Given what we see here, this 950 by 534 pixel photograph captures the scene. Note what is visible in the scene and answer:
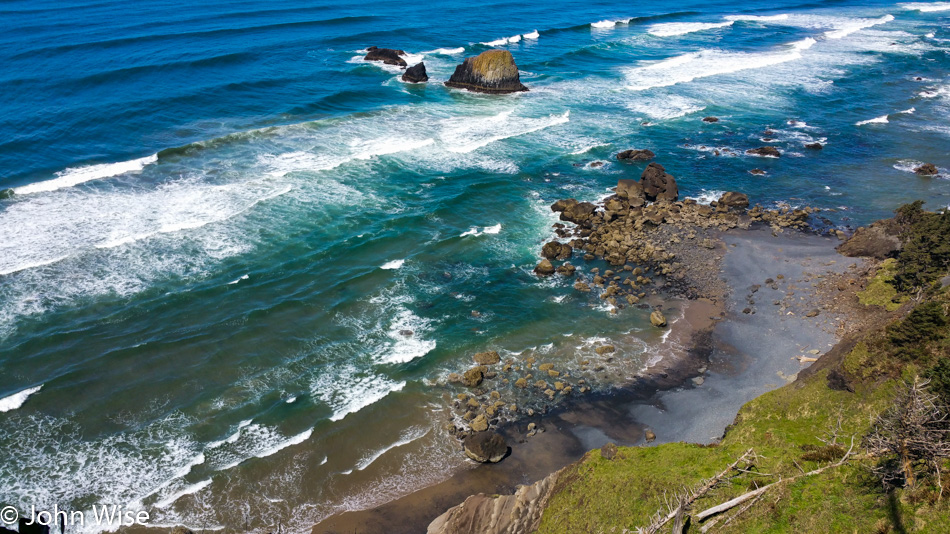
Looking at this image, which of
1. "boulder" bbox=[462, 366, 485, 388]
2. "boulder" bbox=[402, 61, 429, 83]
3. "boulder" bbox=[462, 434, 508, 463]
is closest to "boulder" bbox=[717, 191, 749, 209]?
"boulder" bbox=[462, 366, 485, 388]

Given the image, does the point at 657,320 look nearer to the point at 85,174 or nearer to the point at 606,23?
the point at 85,174

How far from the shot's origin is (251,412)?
25750mm

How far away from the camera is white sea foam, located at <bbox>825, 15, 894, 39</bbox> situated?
302 feet

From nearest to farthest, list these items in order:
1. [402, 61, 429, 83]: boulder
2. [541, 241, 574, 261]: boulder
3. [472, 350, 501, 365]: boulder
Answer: [472, 350, 501, 365]: boulder
[541, 241, 574, 261]: boulder
[402, 61, 429, 83]: boulder

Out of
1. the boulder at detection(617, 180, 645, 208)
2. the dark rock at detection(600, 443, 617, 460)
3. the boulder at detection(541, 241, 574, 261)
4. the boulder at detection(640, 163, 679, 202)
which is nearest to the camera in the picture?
the dark rock at detection(600, 443, 617, 460)

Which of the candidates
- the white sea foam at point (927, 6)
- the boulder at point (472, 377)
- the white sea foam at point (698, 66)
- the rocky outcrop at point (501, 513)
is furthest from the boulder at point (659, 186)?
the white sea foam at point (927, 6)

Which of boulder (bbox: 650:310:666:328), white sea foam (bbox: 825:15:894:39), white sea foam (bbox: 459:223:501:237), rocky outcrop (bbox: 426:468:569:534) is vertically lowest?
boulder (bbox: 650:310:666:328)

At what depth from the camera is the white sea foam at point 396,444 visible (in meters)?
23.8

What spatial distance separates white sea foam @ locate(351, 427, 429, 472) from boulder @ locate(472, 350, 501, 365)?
4.68m

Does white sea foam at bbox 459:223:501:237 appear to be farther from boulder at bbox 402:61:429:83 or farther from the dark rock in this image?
boulder at bbox 402:61:429:83

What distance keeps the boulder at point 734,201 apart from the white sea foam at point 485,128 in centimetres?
1981

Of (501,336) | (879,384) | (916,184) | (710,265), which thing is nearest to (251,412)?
(501,336)

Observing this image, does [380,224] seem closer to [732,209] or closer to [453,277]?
[453,277]

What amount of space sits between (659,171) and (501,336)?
21.8 meters
